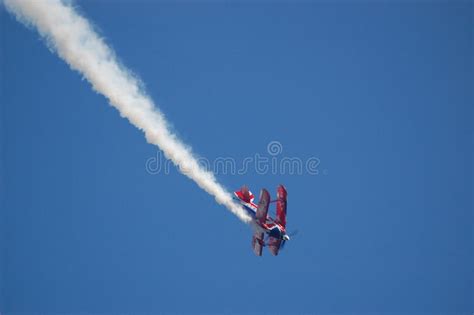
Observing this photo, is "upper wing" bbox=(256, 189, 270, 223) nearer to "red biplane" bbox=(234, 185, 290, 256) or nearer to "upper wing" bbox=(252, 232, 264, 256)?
"red biplane" bbox=(234, 185, 290, 256)

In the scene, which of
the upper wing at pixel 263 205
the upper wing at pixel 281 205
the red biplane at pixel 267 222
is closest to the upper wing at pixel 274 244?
the red biplane at pixel 267 222

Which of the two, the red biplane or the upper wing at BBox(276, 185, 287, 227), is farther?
the upper wing at BBox(276, 185, 287, 227)

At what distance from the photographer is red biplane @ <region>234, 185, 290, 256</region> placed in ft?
103

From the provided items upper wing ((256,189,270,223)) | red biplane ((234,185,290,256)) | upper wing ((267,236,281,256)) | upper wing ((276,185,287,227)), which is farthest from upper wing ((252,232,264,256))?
upper wing ((256,189,270,223))

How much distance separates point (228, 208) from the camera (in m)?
32.1

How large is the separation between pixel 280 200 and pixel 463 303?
108ft

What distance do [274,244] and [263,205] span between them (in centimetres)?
267

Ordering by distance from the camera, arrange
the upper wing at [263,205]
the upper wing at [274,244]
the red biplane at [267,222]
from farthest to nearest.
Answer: the upper wing at [274,244] < the red biplane at [267,222] < the upper wing at [263,205]

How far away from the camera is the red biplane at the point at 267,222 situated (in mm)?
31359

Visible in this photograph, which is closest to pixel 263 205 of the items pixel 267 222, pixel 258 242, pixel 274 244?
pixel 267 222

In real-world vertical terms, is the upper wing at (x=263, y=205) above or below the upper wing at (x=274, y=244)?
above

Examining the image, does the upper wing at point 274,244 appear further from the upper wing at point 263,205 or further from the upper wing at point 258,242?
the upper wing at point 263,205

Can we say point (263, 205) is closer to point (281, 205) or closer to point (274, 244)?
point (281, 205)

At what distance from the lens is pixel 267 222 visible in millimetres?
31750
